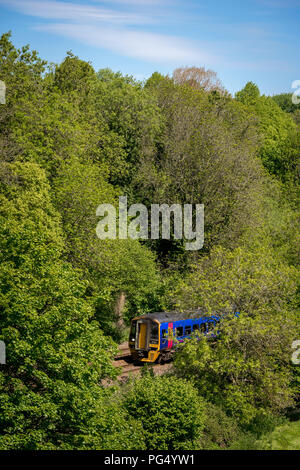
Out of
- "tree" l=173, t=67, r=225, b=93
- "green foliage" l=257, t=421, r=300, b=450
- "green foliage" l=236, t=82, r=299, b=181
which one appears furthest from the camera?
"tree" l=173, t=67, r=225, b=93

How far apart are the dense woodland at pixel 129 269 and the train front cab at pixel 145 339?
8.23 feet

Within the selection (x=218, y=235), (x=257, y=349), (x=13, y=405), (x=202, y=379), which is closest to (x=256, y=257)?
(x=257, y=349)

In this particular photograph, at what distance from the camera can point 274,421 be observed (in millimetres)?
21094

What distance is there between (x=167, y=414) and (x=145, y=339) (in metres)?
9.83

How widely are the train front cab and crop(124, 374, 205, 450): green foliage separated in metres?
8.47

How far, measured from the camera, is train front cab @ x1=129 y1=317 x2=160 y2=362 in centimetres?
2739

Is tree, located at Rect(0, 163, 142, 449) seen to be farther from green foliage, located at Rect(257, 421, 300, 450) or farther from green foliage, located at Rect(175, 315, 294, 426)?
green foliage, located at Rect(257, 421, 300, 450)

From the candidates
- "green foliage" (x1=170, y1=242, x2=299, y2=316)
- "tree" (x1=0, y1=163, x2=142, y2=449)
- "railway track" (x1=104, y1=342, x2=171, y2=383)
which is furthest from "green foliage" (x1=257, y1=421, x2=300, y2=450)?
"railway track" (x1=104, y1=342, x2=171, y2=383)

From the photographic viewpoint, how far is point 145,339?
27562mm

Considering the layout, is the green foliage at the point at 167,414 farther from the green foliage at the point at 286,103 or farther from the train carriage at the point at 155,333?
the green foliage at the point at 286,103

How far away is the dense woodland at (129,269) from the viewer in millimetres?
16156

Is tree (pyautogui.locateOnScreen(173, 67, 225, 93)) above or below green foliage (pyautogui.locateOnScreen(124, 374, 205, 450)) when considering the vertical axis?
above

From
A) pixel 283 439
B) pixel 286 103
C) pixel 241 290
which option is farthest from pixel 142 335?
pixel 286 103

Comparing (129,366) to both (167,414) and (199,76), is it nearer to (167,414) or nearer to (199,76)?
(167,414)
